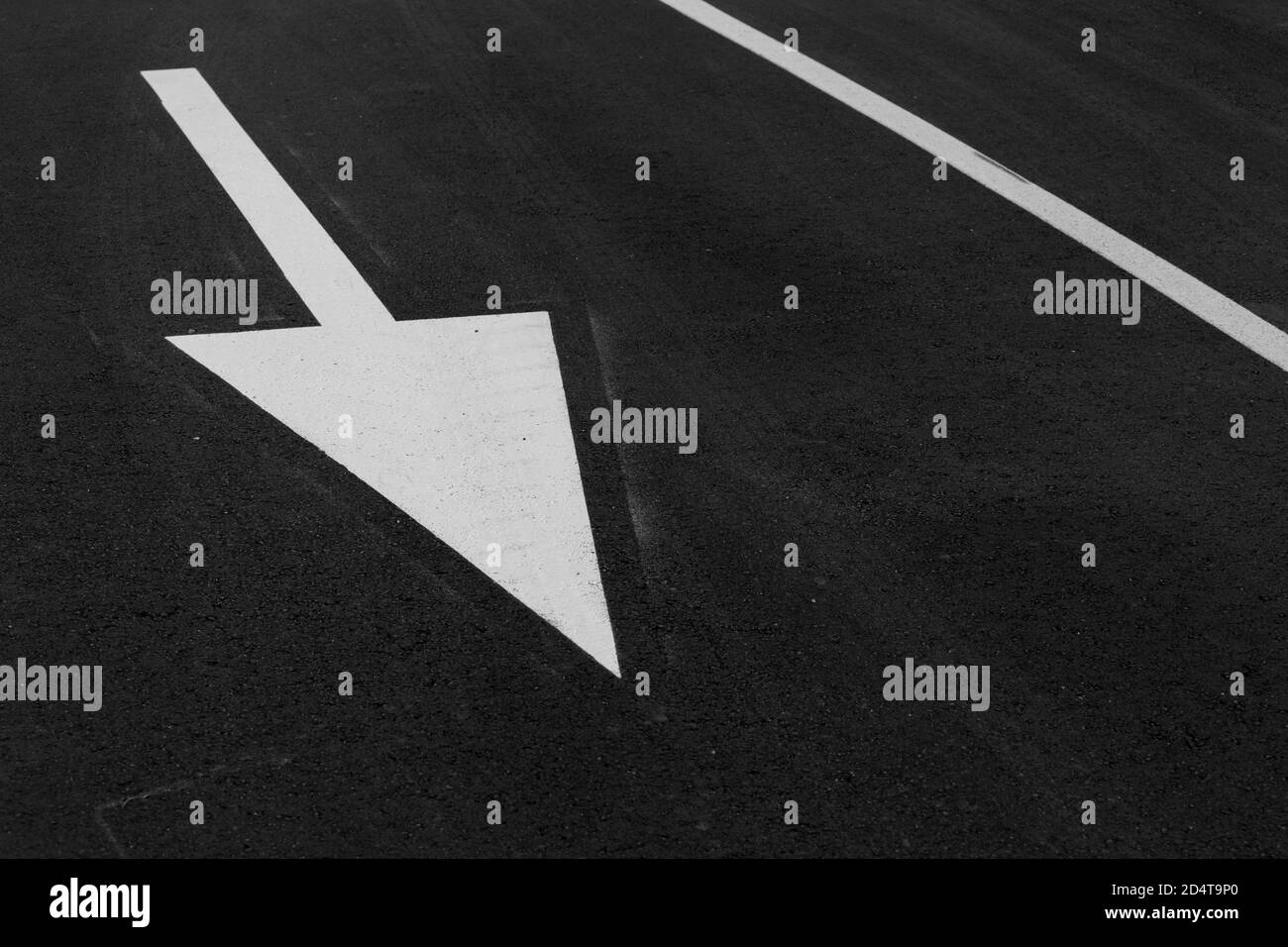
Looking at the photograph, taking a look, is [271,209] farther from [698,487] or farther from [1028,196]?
[1028,196]

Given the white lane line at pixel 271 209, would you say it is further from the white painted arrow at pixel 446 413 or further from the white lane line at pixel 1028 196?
the white lane line at pixel 1028 196

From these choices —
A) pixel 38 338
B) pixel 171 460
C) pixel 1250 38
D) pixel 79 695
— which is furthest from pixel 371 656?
pixel 1250 38

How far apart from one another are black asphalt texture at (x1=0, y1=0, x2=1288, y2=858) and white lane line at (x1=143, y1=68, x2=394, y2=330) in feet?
0.36

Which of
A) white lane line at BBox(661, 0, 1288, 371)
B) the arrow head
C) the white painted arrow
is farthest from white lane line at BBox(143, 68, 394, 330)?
white lane line at BBox(661, 0, 1288, 371)

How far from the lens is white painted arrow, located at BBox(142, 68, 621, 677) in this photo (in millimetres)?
5449

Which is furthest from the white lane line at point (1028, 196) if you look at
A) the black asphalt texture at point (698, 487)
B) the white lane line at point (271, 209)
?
the white lane line at point (271, 209)

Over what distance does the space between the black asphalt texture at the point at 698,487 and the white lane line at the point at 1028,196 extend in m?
0.11

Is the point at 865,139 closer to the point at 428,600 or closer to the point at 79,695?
the point at 428,600

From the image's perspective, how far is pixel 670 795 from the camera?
175 inches

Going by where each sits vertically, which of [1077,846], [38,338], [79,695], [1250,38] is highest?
[1250,38]

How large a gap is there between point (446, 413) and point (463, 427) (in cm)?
14

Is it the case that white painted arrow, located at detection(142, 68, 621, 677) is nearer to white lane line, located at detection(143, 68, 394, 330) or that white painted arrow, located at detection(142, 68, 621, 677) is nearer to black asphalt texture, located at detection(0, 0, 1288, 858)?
white lane line, located at detection(143, 68, 394, 330)

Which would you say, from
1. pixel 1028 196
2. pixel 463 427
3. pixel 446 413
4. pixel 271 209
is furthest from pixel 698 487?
pixel 271 209

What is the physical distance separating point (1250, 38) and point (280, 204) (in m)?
7.12
